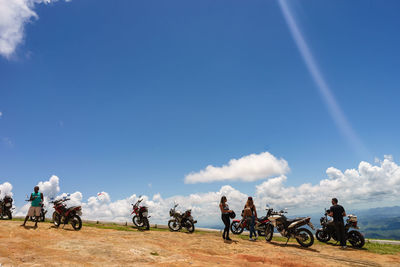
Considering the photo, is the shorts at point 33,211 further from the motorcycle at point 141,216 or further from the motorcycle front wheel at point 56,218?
the motorcycle at point 141,216

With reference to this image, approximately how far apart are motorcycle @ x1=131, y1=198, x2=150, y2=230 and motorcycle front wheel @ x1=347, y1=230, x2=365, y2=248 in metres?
12.7

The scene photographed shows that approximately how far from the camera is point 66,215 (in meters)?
13.7

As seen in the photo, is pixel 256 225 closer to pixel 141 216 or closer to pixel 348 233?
pixel 348 233

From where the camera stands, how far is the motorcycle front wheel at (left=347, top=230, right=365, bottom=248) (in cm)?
1316

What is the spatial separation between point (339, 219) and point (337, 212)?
38 cm

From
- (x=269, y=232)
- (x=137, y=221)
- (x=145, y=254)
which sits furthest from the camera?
(x=137, y=221)

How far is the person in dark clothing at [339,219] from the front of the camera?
12984 millimetres

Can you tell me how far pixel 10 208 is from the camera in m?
19.3

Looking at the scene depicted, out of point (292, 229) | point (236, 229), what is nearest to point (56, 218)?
point (236, 229)

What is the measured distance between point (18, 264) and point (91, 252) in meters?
2.35

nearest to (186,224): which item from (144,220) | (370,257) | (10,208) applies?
(144,220)

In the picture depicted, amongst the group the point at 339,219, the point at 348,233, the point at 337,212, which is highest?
the point at 337,212

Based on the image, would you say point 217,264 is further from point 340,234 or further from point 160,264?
point 340,234

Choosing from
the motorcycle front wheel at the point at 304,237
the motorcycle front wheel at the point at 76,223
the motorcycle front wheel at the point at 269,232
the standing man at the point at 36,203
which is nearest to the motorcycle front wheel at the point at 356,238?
the motorcycle front wheel at the point at 304,237
